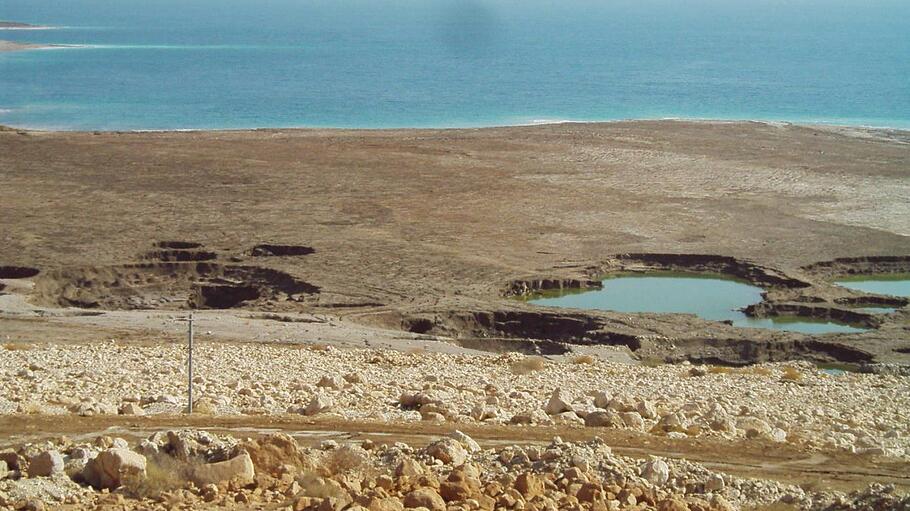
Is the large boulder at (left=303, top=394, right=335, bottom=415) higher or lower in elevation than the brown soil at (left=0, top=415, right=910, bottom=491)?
higher

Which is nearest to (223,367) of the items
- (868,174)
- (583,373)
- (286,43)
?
(583,373)

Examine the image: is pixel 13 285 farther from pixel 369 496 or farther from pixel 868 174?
pixel 868 174

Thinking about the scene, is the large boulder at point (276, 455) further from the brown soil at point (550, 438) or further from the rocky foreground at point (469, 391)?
the rocky foreground at point (469, 391)

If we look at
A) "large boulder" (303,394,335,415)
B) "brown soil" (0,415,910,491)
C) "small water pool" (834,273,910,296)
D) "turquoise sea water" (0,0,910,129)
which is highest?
"turquoise sea water" (0,0,910,129)

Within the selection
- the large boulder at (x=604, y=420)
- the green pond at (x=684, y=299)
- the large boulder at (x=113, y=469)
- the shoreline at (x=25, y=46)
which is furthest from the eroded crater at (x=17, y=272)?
the shoreline at (x=25, y=46)

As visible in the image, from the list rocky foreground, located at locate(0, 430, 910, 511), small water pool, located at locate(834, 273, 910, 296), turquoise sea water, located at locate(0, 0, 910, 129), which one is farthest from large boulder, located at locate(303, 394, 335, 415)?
turquoise sea water, located at locate(0, 0, 910, 129)

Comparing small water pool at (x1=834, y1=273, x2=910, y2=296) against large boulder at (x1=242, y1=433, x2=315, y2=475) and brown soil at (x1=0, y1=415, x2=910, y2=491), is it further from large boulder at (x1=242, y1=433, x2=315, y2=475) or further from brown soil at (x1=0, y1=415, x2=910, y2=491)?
large boulder at (x1=242, y1=433, x2=315, y2=475)
